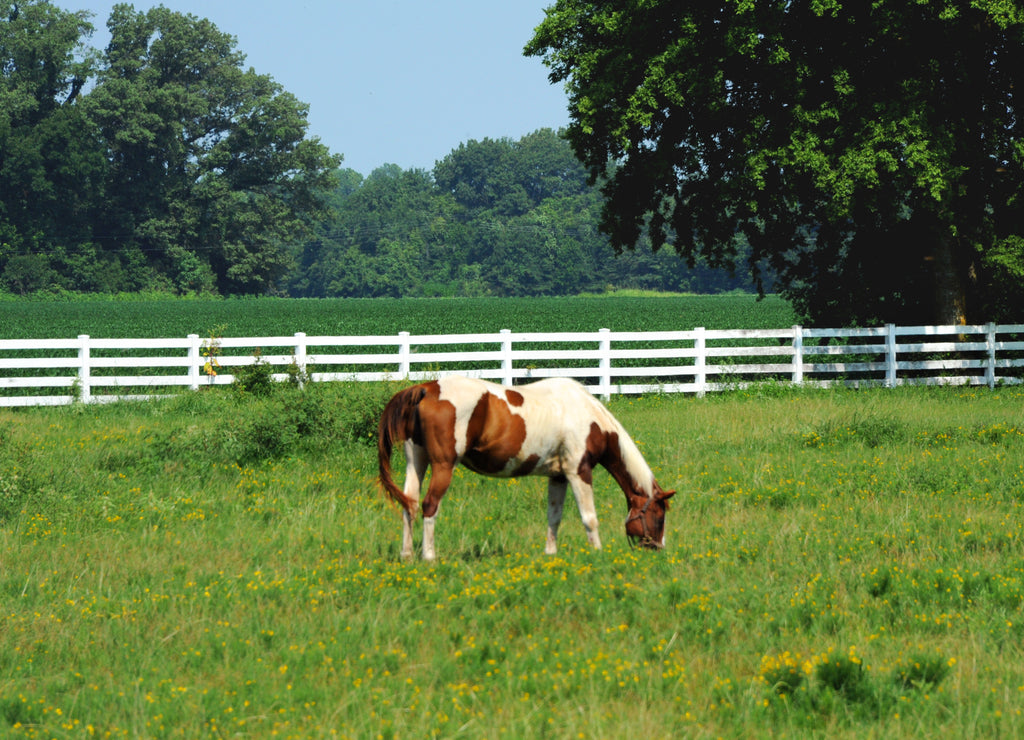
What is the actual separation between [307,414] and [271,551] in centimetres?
522

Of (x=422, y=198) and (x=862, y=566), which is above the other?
(x=422, y=198)

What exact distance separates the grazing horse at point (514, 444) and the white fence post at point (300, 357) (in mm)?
9767

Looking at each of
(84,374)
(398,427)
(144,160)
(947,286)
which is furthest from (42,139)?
(398,427)

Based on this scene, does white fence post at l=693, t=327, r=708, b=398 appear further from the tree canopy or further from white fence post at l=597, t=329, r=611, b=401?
the tree canopy

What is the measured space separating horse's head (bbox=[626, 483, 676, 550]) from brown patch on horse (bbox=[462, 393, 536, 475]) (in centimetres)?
110

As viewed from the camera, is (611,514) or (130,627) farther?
(611,514)

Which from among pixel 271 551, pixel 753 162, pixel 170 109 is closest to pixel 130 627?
pixel 271 551

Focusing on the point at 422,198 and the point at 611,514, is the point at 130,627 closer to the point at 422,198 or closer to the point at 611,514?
the point at 611,514

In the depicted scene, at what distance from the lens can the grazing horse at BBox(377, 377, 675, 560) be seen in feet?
25.6

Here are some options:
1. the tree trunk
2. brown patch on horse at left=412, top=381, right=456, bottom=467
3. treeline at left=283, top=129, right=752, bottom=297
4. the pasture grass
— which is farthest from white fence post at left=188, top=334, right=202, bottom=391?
treeline at left=283, top=129, right=752, bottom=297

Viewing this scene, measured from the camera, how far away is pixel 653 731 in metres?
5.09

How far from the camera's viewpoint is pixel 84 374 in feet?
62.7

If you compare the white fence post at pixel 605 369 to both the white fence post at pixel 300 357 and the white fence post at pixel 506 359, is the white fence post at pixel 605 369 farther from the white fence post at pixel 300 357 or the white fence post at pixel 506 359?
the white fence post at pixel 300 357

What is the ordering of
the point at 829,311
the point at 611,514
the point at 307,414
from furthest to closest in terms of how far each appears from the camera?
1. the point at 829,311
2. the point at 307,414
3. the point at 611,514
